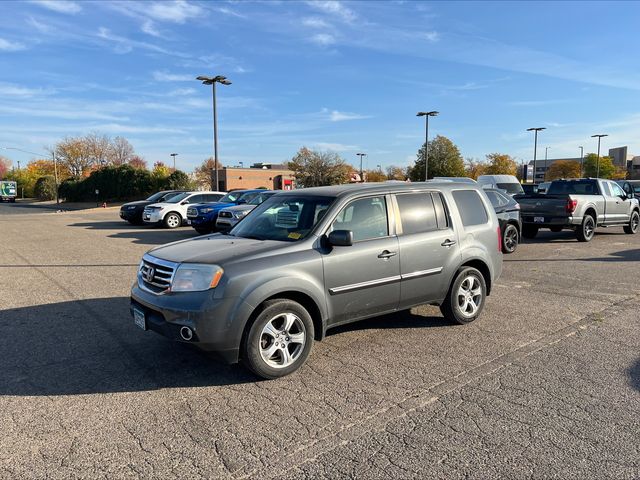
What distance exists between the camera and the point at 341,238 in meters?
4.43

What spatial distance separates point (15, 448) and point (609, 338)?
5.74m

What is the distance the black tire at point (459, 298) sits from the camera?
572cm

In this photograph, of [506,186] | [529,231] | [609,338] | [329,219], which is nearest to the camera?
[329,219]

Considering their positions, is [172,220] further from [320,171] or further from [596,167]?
[596,167]

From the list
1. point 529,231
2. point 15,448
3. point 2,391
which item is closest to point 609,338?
point 15,448

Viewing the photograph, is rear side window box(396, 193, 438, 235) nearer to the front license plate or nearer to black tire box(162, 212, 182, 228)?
the front license plate

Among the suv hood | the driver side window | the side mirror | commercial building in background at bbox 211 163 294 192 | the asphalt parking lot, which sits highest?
commercial building in background at bbox 211 163 294 192

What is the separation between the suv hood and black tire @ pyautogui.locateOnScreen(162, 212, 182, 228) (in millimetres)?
15525

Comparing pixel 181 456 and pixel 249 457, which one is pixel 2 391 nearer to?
pixel 181 456

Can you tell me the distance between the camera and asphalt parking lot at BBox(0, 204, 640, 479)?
3025mm

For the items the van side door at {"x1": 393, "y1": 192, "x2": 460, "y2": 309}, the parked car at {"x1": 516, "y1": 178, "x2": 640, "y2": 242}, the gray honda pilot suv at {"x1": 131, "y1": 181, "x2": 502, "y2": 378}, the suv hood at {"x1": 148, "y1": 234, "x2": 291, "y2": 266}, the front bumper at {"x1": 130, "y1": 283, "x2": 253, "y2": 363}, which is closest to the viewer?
the front bumper at {"x1": 130, "y1": 283, "x2": 253, "y2": 363}

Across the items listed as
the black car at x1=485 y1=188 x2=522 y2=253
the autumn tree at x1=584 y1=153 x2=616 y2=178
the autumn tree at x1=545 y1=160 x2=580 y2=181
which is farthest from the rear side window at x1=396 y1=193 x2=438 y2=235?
the autumn tree at x1=545 y1=160 x2=580 y2=181

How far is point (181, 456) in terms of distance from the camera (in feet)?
10.2

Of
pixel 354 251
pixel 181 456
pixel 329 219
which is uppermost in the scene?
pixel 329 219
